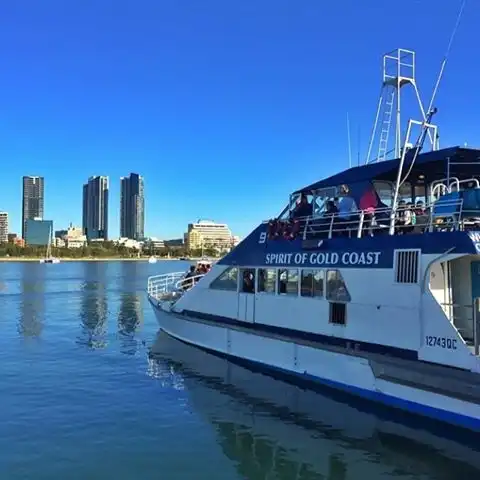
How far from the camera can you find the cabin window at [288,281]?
15242 mm

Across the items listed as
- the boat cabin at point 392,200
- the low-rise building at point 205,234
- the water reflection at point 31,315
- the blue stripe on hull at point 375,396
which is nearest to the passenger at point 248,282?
the boat cabin at point 392,200

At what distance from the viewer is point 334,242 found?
14.2 meters

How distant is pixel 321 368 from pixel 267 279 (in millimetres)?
3539

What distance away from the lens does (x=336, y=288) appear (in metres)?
13.9

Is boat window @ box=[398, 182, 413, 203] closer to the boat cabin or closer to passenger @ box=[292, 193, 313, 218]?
the boat cabin

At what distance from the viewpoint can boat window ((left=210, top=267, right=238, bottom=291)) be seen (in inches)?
685

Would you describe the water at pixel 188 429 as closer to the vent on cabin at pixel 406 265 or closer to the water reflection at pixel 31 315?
the vent on cabin at pixel 406 265

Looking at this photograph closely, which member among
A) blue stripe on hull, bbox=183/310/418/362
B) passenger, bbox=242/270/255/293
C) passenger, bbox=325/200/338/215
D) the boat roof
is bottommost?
blue stripe on hull, bbox=183/310/418/362

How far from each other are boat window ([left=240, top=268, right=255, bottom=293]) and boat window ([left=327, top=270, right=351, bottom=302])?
3.15 m

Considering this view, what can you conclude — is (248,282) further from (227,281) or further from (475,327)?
(475,327)

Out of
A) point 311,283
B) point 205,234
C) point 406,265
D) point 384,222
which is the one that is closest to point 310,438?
point 406,265

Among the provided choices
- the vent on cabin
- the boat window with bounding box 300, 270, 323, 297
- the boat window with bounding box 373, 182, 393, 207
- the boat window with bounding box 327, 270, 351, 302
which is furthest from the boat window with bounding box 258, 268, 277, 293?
the vent on cabin

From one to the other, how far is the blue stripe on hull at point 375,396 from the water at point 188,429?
270mm

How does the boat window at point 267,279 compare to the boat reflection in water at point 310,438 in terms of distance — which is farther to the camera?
the boat window at point 267,279
